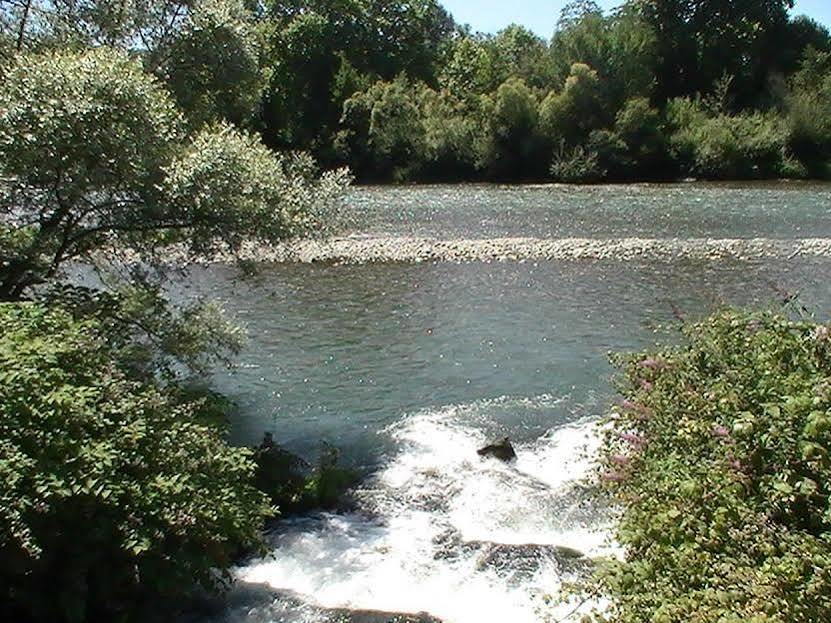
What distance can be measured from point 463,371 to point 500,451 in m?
3.99

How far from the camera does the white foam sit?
8227 mm

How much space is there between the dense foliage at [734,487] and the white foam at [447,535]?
5.12 feet

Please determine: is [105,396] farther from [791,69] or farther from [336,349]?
[791,69]

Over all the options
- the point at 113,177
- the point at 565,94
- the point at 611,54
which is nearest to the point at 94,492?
the point at 113,177

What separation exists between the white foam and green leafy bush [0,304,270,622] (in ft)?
4.47

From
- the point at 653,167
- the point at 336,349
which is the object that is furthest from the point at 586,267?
the point at 653,167

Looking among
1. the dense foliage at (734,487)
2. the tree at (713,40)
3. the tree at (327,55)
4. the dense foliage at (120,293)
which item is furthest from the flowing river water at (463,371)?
the tree at (327,55)

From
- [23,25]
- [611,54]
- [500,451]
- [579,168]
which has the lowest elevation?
[500,451]

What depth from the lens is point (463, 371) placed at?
1539 cm

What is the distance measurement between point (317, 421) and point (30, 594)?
7098mm

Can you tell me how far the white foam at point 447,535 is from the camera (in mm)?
8227

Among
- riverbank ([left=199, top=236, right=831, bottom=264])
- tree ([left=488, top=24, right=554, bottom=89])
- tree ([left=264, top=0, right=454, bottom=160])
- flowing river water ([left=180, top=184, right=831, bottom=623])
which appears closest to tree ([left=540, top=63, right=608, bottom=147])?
tree ([left=488, top=24, right=554, bottom=89])

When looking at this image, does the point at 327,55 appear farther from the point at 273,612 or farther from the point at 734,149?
the point at 273,612

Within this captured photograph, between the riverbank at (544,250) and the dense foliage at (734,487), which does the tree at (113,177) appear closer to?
the dense foliage at (734,487)
